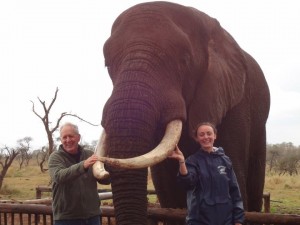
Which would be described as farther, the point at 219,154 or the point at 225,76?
the point at 225,76

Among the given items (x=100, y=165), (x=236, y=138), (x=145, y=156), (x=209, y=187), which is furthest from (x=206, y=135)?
(x=236, y=138)

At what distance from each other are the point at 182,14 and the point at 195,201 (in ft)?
5.31

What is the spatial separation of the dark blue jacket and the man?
1.03 metres

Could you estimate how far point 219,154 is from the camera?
3877 millimetres

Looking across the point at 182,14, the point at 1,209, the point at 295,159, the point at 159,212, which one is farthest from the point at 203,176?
the point at 295,159

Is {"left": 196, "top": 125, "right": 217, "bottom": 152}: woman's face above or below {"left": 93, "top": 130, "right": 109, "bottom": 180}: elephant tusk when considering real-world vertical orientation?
above

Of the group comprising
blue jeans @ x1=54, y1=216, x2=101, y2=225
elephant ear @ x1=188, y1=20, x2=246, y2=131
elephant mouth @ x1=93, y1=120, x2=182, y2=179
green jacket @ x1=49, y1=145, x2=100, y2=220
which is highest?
elephant ear @ x1=188, y1=20, x2=246, y2=131

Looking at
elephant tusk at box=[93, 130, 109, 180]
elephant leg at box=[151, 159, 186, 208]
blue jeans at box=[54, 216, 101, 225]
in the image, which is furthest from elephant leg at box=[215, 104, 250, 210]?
elephant tusk at box=[93, 130, 109, 180]

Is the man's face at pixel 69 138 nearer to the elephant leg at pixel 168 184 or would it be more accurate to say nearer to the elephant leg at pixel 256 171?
the elephant leg at pixel 168 184

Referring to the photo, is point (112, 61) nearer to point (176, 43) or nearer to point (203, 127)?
point (176, 43)

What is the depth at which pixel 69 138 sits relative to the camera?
4.40 metres

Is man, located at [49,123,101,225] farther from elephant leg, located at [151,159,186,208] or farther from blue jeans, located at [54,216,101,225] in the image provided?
elephant leg, located at [151,159,186,208]

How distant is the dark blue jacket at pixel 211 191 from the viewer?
12.3ft

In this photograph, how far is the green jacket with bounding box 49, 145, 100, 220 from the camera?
14.6ft
